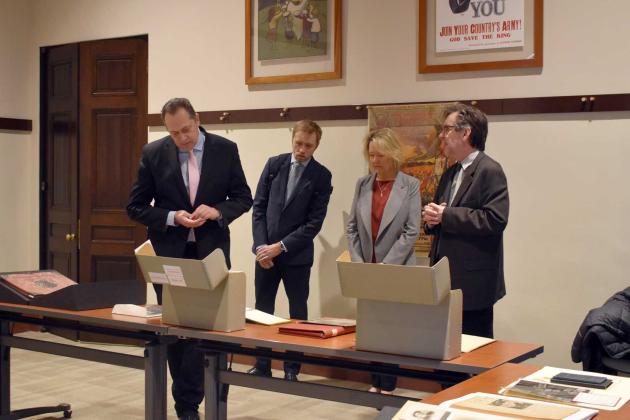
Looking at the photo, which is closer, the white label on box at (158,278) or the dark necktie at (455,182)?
the white label on box at (158,278)

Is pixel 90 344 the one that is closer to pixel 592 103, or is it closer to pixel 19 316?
pixel 19 316

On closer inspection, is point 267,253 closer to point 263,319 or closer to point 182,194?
point 182,194

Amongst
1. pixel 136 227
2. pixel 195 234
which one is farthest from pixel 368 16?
pixel 136 227

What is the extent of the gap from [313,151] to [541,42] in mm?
1496

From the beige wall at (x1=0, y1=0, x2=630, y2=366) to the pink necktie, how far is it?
1454 millimetres

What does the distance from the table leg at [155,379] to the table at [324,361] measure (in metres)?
0.20

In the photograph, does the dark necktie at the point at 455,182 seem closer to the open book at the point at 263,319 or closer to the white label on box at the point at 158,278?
the open book at the point at 263,319

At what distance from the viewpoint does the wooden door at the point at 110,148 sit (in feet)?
21.1

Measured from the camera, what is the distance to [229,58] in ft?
19.2

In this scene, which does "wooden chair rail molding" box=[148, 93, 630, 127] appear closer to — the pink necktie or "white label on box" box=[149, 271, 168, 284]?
the pink necktie

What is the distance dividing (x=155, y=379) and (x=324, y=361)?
81 centimetres

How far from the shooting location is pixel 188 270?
3.09m

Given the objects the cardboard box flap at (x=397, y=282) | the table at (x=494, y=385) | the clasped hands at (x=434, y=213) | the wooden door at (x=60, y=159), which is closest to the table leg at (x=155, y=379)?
the cardboard box flap at (x=397, y=282)

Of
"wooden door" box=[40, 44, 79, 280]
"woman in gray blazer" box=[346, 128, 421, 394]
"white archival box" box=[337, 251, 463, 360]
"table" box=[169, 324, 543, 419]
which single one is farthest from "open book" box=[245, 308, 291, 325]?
"wooden door" box=[40, 44, 79, 280]
